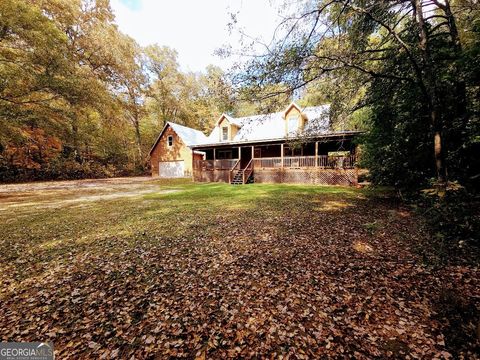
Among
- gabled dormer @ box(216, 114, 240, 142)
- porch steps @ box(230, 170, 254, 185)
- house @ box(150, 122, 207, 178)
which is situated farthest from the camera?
house @ box(150, 122, 207, 178)

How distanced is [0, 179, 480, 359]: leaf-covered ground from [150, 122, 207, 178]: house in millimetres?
21428

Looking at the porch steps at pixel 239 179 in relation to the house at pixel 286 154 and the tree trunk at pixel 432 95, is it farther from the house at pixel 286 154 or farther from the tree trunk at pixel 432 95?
the tree trunk at pixel 432 95

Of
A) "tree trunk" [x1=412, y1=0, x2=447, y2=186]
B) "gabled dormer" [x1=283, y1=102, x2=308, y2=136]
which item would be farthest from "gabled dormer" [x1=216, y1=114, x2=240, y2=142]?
"tree trunk" [x1=412, y1=0, x2=447, y2=186]

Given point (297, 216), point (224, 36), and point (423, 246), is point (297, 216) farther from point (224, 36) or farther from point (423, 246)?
point (224, 36)

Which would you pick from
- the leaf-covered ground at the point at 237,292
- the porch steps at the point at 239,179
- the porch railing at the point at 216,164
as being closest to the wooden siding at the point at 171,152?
the porch railing at the point at 216,164

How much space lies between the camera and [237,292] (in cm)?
337

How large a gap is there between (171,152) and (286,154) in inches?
621

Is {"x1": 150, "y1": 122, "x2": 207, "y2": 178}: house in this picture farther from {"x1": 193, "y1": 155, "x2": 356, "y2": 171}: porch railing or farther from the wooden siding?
{"x1": 193, "y1": 155, "x2": 356, "y2": 171}: porch railing

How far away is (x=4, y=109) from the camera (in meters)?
12.6

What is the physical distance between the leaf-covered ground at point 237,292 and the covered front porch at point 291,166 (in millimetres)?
8338

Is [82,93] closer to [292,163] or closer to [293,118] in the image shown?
[292,163]

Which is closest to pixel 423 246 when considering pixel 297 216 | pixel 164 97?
pixel 297 216

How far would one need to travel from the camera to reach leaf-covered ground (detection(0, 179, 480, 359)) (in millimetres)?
2416

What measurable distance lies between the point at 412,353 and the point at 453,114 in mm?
7003
